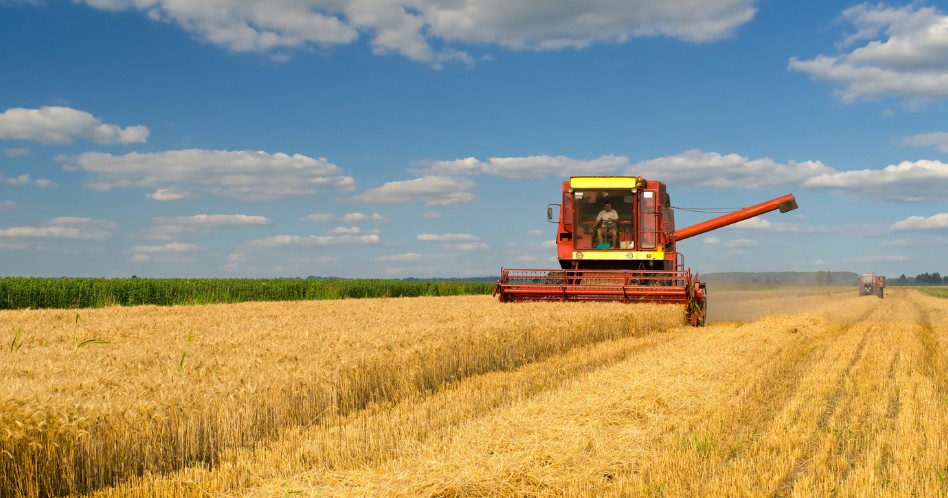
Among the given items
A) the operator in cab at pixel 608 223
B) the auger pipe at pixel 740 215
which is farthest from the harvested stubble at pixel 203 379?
the auger pipe at pixel 740 215

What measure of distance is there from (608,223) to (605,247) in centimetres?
55

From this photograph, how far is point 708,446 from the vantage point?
5641mm

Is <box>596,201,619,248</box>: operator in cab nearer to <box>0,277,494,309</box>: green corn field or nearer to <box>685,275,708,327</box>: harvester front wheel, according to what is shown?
<box>685,275,708,327</box>: harvester front wheel

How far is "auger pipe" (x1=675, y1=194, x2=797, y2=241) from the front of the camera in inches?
787

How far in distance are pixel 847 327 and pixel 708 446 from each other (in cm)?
1298

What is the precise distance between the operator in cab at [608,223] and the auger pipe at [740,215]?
3.71m

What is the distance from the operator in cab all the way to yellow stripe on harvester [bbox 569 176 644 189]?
0.50 m

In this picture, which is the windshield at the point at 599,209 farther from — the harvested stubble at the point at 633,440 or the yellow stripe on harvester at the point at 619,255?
the harvested stubble at the point at 633,440

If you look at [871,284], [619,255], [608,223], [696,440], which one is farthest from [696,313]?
[871,284]

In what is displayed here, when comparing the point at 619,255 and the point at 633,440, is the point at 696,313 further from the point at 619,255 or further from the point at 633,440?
the point at 633,440

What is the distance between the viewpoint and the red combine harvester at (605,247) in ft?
52.6

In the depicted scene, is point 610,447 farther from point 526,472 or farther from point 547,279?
point 547,279

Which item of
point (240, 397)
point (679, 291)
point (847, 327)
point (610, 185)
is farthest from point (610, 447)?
point (847, 327)

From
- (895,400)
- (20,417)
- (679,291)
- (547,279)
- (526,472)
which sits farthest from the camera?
(547,279)
